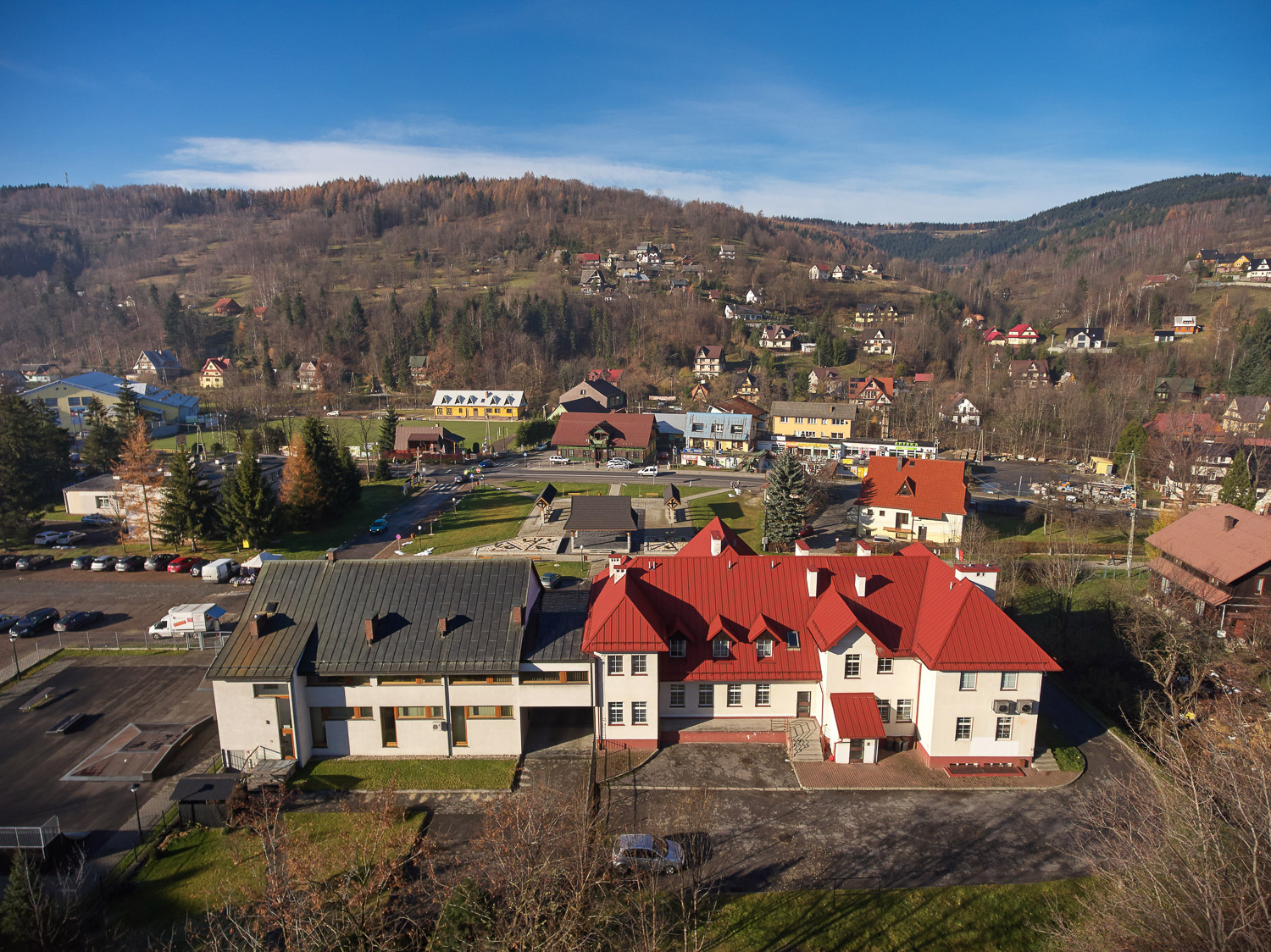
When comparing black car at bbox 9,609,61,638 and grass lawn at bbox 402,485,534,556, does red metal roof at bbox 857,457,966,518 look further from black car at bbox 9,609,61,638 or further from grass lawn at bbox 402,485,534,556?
black car at bbox 9,609,61,638

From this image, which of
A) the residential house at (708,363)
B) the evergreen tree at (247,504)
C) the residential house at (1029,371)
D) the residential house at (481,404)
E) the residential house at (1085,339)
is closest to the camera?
the evergreen tree at (247,504)

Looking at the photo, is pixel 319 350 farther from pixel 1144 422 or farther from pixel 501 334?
pixel 1144 422

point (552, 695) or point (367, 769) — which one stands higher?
point (552, 695)

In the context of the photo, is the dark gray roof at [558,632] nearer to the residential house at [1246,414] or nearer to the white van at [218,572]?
the white van at [218,572]

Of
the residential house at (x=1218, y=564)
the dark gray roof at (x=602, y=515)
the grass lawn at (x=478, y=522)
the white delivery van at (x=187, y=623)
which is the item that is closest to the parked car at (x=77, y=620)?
the white delivery van at (x=187, y=623)

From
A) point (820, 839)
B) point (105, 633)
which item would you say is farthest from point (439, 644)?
point (105, 633)
